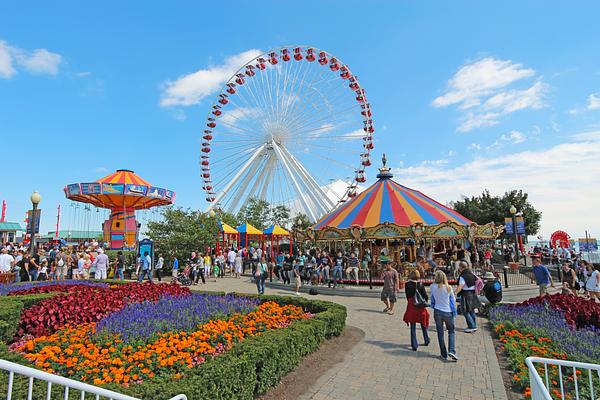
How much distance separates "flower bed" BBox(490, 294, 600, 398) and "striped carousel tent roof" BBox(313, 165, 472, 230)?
837 cm

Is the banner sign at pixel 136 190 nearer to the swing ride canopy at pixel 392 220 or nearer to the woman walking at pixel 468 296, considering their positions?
the swing ride canopy at pixel 392 220

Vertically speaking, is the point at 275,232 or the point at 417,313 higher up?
the point at 275,232

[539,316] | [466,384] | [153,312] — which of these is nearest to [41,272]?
[153,312]

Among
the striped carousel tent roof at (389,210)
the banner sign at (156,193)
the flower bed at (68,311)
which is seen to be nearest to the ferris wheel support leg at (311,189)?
the striped carousel tent roof at (389,210)

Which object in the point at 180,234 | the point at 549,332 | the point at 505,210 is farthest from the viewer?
the point at 505,210

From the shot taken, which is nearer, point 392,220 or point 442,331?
point 442,331

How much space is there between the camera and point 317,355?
236 inches

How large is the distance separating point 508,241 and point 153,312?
45436 millimetres

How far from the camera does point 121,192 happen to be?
2683 cm

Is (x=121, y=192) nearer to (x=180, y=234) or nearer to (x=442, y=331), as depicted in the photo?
(x=180, y=234)

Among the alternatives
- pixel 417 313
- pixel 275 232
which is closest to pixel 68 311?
pixel 417 313

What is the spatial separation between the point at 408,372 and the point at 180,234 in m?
18.3

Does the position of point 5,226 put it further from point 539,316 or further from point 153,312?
point 539,316

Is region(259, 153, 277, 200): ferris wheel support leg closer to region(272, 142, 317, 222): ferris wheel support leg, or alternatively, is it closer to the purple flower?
region(272, 142, 317, 222): ferris wheel support leg
